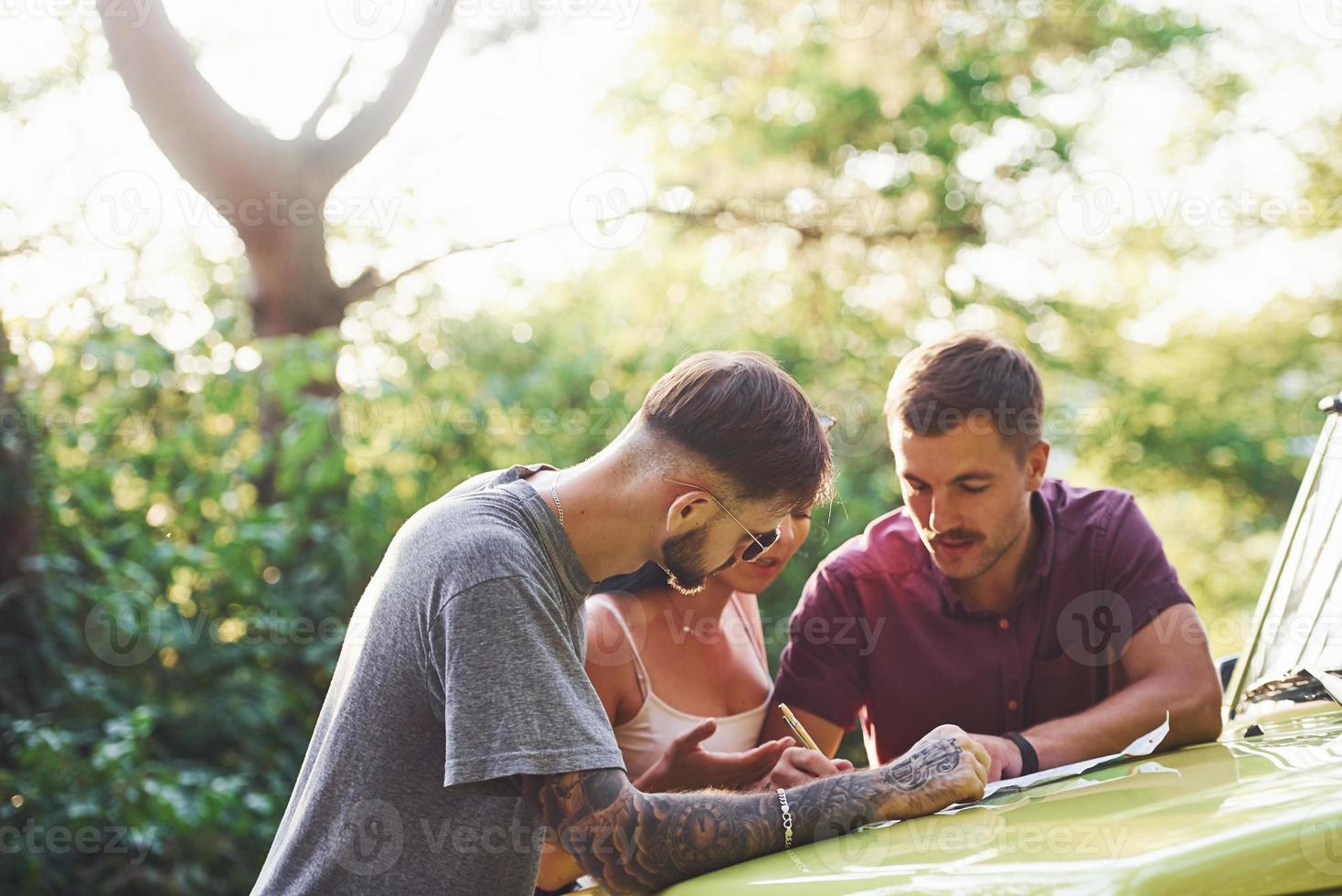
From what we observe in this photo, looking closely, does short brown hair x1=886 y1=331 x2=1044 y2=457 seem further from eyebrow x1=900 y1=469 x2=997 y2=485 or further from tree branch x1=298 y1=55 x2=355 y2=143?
tree branch x1=298 y1=55 x2=355 y2=143

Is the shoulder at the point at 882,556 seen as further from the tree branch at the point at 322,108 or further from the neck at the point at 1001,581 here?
the tree branch at the point at 322,108

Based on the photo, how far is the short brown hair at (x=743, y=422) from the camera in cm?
209

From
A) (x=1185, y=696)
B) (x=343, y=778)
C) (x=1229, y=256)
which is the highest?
(x=1229, y=256)

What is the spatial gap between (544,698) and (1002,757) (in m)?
1.08

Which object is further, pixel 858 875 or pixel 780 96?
pixel 780 96

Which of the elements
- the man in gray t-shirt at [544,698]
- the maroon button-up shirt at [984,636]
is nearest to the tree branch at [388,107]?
the maroon button-up shirt at [984,636]

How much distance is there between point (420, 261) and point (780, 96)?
4058 mm

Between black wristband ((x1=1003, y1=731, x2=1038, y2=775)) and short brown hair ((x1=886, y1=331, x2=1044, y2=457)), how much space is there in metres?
0.75

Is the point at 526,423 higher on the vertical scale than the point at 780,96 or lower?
lower

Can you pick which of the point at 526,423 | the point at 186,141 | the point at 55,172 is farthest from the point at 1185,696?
the point at 55,172

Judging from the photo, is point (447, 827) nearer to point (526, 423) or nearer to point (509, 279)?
point (526, 423)

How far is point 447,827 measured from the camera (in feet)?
6.28

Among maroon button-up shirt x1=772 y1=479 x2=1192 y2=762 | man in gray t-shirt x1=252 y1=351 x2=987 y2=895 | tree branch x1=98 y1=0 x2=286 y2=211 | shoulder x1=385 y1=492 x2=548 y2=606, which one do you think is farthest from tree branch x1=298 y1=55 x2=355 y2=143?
shoulder x1=385 y1=492 x2=548 y2=606

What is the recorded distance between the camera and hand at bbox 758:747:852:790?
2203 mm
